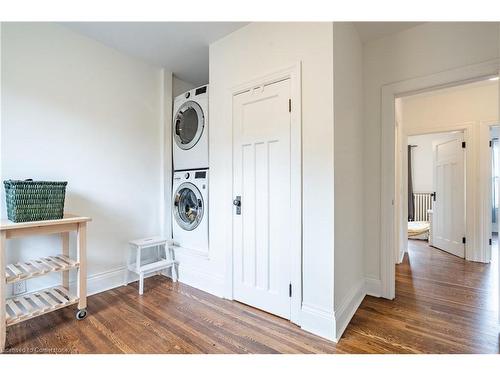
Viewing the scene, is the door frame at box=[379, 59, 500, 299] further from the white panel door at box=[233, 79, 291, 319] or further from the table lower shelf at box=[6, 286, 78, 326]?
the table lower shelf at box=[6, 286, 78, 326]

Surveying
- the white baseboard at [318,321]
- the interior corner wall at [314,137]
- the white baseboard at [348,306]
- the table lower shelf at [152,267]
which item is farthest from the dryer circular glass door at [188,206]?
the white baseboard at [348,306]

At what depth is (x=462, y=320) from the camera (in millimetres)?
1719

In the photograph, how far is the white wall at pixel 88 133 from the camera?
182 cm

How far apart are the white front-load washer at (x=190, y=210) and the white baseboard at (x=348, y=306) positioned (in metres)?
1.34

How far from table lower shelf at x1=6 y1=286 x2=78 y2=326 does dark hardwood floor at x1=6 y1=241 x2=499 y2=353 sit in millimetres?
159

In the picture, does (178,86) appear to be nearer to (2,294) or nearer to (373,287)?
(2,294)

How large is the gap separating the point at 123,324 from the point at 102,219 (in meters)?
1.05

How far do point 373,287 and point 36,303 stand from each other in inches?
108

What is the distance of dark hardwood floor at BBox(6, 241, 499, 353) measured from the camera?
1.44m

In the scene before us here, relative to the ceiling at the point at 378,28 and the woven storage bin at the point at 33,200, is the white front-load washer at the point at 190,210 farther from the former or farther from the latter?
the ceiling at the point at 378,28

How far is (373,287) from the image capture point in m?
2.18

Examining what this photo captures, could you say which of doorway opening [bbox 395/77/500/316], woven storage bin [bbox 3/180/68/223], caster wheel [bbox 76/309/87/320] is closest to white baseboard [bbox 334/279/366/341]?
doorway opening [bbox 395/77/500/316]

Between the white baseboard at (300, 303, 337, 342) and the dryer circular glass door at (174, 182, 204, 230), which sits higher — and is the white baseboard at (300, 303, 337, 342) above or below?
below

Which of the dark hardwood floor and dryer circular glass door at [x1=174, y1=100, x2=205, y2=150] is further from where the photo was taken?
dryer circular glass door at [x1=174, y1=100, x2=205, y2=150]
